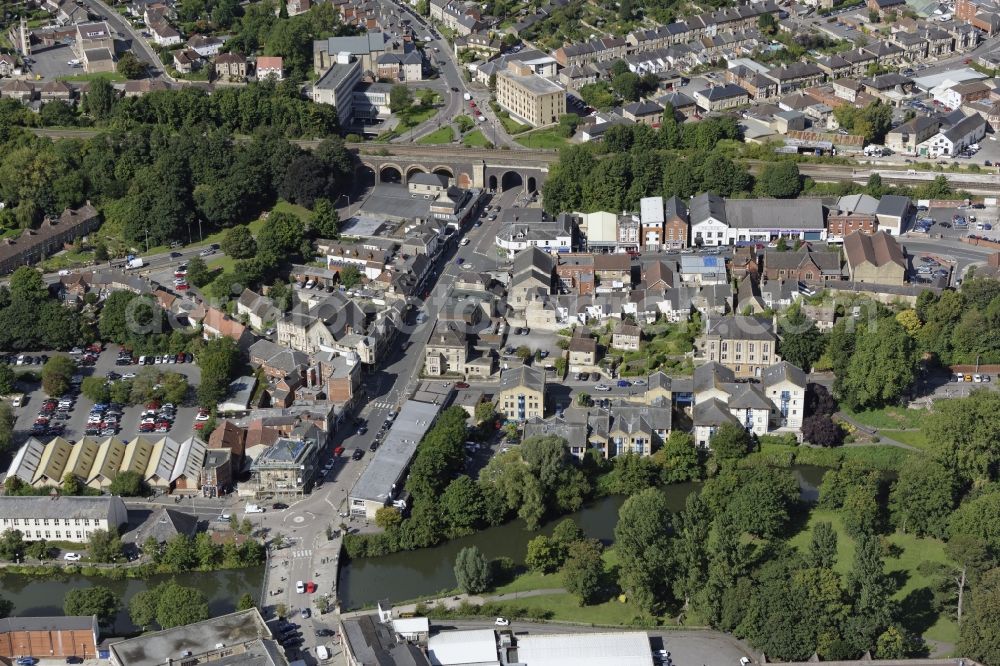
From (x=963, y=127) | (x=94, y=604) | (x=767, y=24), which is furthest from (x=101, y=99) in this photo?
(x=963, y=127)

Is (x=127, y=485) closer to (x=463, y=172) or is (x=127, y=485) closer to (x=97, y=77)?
(x=463, y=172)

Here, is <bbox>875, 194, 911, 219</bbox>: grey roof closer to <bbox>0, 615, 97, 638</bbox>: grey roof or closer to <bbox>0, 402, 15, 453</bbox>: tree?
<bbox>0, 402, 15, 453</bbox>: tree

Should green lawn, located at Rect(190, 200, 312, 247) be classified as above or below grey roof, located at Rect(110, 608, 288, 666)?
above

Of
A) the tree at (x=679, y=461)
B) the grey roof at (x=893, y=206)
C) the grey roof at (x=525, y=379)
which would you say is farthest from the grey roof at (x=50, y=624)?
the grey roof at (x=893, y=206)

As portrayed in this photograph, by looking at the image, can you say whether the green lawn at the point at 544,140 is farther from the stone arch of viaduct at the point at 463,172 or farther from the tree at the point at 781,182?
the tree at the point at 781,182

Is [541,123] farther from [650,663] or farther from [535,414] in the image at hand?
[650,663]

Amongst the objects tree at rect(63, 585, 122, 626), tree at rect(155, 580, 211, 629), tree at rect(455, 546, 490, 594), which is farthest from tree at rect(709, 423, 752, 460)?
tree at rect(63, 585, 122, 626)

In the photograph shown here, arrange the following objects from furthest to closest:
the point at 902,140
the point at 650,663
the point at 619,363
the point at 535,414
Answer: the point at 902,140 → the point at 619,363 → the point at 535,414 → the point at 650,663

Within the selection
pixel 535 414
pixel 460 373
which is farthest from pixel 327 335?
pixel 535 414
